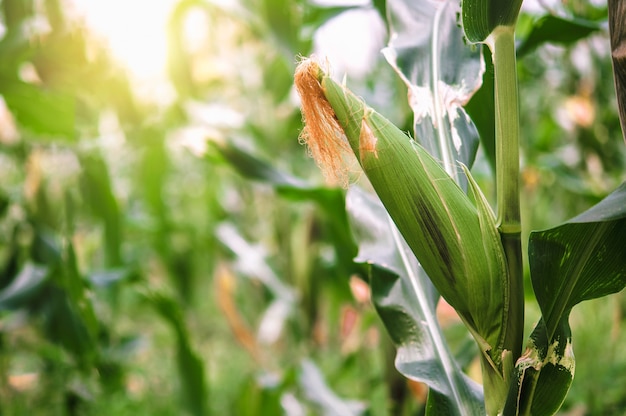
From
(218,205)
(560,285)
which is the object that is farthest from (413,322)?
(218,205)

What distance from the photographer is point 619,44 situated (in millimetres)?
296

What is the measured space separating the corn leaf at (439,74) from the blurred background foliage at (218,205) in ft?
0.45

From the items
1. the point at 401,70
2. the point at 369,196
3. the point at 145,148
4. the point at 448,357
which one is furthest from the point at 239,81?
the point at 448,357

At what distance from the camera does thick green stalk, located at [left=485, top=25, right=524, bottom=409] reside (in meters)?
0.32

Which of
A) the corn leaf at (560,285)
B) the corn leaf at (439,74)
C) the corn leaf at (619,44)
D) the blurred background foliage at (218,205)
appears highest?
the corn leaf at (619,44)

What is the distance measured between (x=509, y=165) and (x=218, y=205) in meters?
1.36

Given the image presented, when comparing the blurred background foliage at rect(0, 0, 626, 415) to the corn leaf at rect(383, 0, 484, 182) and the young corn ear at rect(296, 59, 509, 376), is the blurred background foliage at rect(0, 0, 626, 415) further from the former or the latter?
the young corn ear at rect(296, 59, 509, 376)

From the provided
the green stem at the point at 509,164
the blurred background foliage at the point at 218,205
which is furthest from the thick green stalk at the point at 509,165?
the blurred background foliage at the point at 218,205

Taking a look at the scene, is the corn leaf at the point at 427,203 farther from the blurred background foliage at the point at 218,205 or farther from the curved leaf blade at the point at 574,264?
the blurred background foliage at the point at 218,205

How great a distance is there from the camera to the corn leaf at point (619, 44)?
0.96 ft

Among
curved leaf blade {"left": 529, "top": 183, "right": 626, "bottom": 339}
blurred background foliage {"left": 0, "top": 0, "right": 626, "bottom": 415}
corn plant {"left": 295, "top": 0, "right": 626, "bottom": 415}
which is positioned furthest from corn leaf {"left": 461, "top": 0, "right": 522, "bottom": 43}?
blurred background foliage {"left": 0, "top": 0, "right": 626, "bottom": 415}

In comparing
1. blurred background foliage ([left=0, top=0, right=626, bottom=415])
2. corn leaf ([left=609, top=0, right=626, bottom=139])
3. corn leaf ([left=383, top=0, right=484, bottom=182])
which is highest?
corn leaf ([left=609, top=0, right=626, bottom=139])

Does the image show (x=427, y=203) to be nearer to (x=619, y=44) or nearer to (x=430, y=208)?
(x=430, y=208)

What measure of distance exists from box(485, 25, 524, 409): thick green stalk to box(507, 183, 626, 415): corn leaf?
0.05ft
